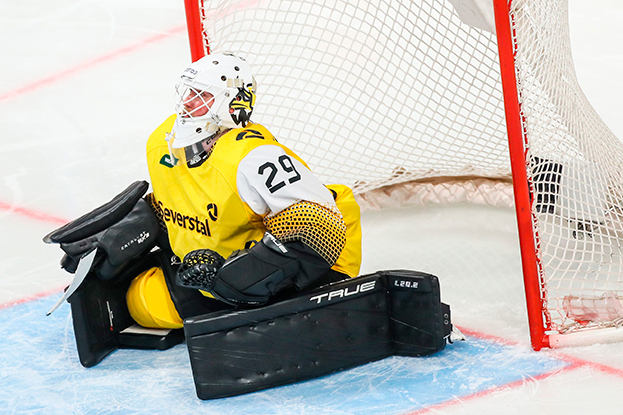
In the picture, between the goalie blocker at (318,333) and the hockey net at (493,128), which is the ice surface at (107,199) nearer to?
the goalie blocker at (318,333)

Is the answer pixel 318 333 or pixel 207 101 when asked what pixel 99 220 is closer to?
pixel 207 101

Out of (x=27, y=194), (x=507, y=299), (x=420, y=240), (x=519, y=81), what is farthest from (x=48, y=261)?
(x=519, y=81)

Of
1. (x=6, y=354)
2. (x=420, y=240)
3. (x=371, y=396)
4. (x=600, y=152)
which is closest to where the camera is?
(x=371, y=396)

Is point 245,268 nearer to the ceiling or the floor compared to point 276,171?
nearer to the floor

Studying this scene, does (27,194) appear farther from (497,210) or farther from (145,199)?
(497,210)

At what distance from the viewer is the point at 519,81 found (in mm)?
2195

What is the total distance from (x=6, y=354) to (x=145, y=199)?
68cm

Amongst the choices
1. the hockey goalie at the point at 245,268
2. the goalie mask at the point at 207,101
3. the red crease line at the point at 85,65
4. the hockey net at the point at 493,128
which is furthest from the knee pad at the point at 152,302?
the red crease line at the point at 85,65

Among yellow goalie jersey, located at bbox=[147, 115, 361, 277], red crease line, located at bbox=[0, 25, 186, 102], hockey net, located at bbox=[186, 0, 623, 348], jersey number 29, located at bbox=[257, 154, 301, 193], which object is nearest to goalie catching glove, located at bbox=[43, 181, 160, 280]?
yellow goalie jersey, located at bbox=[147, 115, 361, 277]

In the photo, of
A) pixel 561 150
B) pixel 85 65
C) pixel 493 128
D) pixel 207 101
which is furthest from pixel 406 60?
pixel 85 65

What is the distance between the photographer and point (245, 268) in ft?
7.11

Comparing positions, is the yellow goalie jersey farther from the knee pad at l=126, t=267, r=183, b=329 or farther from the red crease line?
the red crease line

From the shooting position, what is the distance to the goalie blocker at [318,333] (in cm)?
220

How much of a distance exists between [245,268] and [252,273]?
0.02 metres
